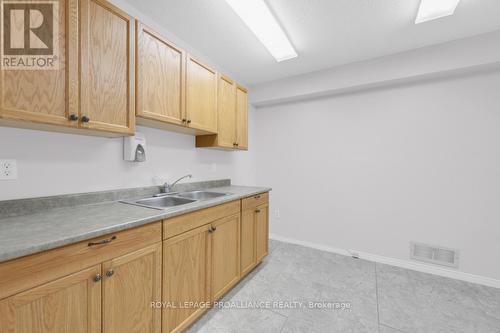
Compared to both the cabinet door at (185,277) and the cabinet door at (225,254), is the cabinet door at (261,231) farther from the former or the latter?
the cabinet door at (185,277)

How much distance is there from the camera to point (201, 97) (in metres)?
1.95

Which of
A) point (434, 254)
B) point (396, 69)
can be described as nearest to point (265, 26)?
point (396, 69)

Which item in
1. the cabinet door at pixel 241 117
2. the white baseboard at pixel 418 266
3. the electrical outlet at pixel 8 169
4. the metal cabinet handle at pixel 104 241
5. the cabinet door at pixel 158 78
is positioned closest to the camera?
the metal cabinet handle at pixel 104 241

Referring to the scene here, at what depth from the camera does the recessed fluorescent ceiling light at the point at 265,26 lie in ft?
5.36

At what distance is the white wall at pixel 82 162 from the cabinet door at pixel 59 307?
726 mm

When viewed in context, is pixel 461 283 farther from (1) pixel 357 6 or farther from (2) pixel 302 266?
(1) pixel 357 6

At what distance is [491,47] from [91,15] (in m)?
3.36

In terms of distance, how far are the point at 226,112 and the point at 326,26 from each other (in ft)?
4.24

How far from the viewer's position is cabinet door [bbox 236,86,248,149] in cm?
252

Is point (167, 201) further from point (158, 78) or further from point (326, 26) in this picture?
point (326, 26)

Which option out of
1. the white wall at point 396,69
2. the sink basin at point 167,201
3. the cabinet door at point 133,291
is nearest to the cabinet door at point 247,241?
the sink basin at point 167,201

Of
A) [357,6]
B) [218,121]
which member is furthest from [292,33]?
[218,121]

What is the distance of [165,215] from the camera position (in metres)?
1.20

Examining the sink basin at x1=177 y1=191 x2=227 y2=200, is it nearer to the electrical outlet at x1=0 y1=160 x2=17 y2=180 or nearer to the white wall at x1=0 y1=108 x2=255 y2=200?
the white wall at x1=0 y1=108 x2=255 y2=200
